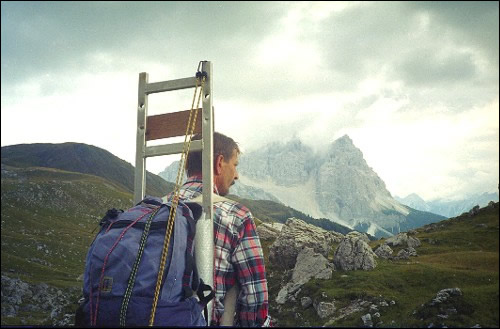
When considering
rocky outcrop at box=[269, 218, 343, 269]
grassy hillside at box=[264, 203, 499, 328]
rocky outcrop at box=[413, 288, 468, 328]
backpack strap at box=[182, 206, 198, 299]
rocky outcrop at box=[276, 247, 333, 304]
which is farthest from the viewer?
rocky outcrop at box=[269, 218, 343, 269]

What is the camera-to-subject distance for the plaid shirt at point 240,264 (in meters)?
4.38

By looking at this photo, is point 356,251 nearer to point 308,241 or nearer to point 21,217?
point 308,241

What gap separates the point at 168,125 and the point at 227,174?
0.96m

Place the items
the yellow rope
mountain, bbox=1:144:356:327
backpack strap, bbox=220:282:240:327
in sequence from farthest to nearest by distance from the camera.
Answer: mountain, bbox=1:144:356:327, backpack strap, bbox=220:282:240:327, the yellow rope

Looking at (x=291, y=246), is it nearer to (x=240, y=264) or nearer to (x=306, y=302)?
(x=306, y=302)

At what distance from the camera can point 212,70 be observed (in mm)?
4980

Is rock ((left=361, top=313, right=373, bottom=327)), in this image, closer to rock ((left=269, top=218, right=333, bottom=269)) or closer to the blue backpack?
rock ((left=269, top=218, right=333, bottom=269))

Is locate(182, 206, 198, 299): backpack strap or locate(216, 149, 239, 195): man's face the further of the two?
locate(216, 149, 239, 195): man's face

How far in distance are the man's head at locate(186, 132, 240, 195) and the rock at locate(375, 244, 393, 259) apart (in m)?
102

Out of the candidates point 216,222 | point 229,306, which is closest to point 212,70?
point 216,222

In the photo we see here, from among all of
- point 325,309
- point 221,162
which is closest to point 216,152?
point 221,162

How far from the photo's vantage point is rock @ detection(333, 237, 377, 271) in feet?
280

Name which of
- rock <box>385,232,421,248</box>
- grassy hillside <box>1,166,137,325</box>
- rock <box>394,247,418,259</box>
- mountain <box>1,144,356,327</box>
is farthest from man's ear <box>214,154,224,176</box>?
rock <box>385,232,421,248</box>

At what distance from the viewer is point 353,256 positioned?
8631 cm
